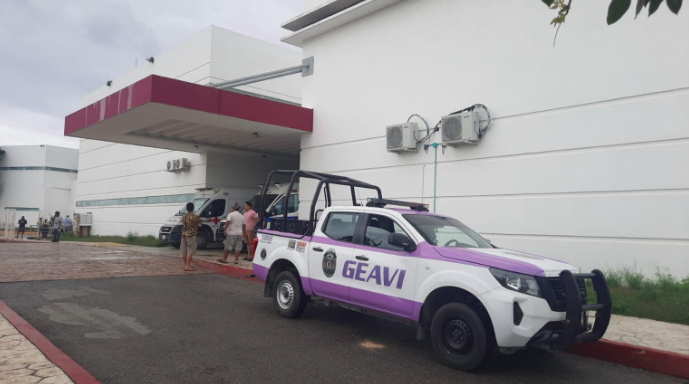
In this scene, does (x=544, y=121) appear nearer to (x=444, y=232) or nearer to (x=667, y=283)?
(x=667, y=283)

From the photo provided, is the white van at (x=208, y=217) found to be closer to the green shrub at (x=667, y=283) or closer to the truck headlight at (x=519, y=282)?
the green shrub at (x=667, y=283)

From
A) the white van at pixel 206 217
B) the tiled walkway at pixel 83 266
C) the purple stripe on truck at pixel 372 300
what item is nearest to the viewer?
the purple stripe on truck at pixel 372 300

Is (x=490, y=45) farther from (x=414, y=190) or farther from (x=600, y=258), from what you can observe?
(x=600, y=258)

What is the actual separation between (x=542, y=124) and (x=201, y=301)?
771cm

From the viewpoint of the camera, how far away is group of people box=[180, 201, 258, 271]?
41.3 feet

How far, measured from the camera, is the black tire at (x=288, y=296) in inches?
296

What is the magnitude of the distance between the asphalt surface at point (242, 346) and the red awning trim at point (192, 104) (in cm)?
568

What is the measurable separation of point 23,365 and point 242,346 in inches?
88.5

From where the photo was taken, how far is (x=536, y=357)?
6.07 metres

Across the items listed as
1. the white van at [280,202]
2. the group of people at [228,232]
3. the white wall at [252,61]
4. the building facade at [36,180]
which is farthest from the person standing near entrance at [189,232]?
the building facade at [36,180]

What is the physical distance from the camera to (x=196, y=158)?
2253 cm

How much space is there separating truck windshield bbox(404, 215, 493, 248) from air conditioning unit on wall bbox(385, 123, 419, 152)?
588 cm

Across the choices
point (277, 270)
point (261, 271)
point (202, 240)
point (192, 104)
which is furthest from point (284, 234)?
point (202, 240)

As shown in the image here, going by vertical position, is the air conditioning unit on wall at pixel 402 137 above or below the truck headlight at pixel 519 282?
above
